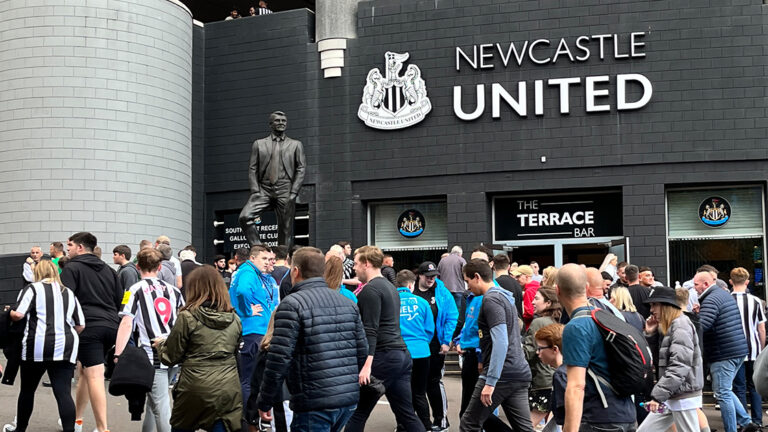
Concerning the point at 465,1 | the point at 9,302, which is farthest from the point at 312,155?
the point at 9,302

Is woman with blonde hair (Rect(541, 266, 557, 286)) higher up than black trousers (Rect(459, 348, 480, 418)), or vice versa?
woman with blonde hair (Rect(541, 266, 557, 286))

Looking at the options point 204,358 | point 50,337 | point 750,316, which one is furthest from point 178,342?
point 750,316

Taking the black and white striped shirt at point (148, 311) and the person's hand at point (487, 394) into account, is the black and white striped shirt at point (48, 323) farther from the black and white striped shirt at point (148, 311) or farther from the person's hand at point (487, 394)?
the person's hand at point (487, 394)

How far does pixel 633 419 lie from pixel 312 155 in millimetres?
15692

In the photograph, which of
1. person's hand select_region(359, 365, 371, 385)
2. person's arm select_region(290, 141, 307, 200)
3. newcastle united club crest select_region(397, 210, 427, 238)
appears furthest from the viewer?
newcastle united club crest select_region(397, 210, 427, 238)

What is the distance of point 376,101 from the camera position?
20.2 metres

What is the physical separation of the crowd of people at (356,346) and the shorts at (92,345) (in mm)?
13

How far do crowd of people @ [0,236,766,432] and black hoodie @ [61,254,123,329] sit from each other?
1 cm

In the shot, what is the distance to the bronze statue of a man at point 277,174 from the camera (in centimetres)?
1396

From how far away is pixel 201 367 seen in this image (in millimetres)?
6504

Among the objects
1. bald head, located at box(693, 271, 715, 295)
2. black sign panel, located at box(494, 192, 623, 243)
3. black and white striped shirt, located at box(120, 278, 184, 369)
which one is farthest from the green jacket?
black sign panel, located at box(494, 192, 623, 243)

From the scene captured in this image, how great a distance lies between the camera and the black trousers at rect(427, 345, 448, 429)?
9.93 m

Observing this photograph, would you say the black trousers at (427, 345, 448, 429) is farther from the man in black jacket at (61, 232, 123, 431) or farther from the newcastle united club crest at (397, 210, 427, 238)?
the newcastle united club crest at (397, 210, 427, 238)

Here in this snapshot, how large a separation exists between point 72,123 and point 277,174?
6.42 metres
